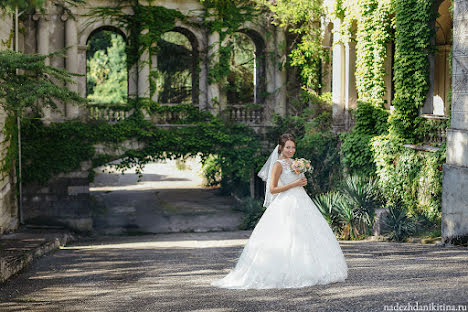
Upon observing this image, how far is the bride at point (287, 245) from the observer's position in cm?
730

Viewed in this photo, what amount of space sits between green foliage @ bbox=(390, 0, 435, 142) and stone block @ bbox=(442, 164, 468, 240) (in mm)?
3262

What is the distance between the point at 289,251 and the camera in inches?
294

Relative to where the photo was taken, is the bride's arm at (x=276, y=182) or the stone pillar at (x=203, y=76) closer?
the bride's arm at (x=276, y=182)

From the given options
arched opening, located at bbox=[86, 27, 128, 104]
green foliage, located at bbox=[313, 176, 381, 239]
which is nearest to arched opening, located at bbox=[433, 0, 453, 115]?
green foliage, located at bbox=[313, 176, 381, 239]

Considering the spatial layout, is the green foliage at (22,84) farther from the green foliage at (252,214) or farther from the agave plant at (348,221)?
the green foliage at (252,214)

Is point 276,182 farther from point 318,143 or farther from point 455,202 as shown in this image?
point 318,143

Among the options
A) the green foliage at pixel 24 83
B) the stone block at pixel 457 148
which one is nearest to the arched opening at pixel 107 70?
the green foliage at pixel 24 83

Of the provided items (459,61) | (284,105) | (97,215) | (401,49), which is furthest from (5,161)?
(459,61)

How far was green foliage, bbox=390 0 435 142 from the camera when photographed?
14.1 metres

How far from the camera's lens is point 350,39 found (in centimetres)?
1797

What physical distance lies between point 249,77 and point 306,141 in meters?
8.97

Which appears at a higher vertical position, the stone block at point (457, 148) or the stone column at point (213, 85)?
the stone column at point (213, 85)

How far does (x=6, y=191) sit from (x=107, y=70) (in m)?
21.4

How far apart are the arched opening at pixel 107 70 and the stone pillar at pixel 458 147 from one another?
89.3ft
